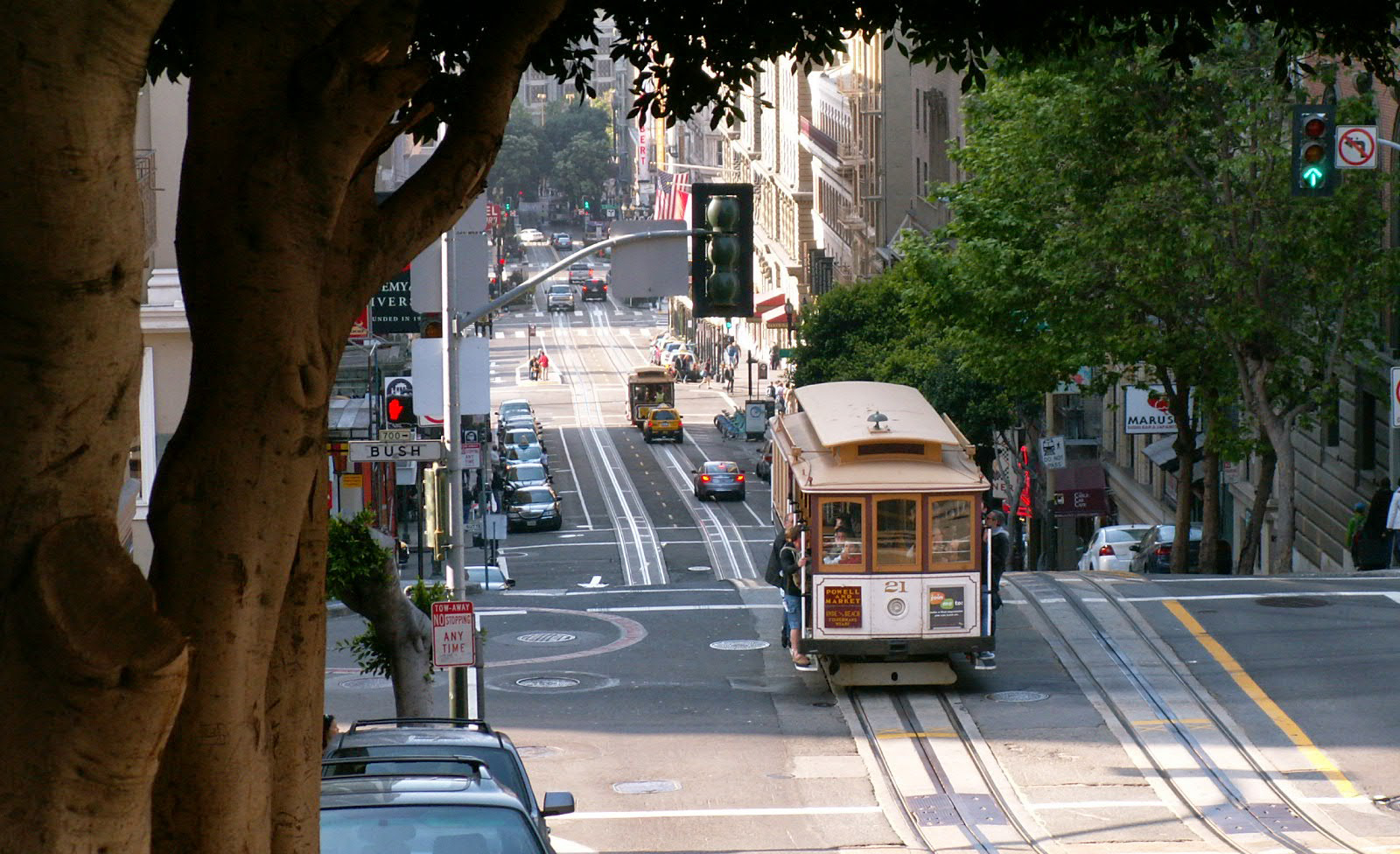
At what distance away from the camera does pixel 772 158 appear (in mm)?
115312

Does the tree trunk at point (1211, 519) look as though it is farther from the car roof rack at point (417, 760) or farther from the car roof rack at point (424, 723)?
the car roof rack at point (417, 760)

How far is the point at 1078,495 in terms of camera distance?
48188 millimetres

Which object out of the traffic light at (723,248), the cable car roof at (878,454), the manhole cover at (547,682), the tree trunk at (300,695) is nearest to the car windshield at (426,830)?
the tree trunk at (300,695)

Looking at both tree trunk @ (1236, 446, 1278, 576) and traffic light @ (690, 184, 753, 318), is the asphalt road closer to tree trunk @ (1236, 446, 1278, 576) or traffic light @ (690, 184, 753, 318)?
traffic light @ (690, 184, 753, 318)

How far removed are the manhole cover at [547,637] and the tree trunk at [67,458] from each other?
755 inches

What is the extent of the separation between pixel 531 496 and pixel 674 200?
422 inches

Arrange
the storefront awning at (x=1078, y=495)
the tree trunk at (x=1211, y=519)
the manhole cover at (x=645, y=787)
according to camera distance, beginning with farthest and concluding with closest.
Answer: the storefront awning at (x=1078, y=495)
the tree trunk at (x=1211, y=519)
the manhole cover at (x=645, y=787)

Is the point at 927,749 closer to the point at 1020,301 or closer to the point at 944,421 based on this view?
the point at 944,421

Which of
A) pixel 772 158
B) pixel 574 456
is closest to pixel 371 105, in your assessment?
pixel 574 456

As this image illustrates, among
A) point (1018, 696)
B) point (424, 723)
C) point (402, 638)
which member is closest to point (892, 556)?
point (1018, 696)

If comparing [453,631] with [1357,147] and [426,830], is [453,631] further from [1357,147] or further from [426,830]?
[1357,147]

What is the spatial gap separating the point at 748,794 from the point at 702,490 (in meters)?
51.9

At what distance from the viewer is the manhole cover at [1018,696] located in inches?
760

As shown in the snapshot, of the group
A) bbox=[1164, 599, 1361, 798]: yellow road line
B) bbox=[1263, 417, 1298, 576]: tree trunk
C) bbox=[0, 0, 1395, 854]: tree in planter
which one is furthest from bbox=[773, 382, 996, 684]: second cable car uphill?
bbox=[0, 0, 1395, 854]: tree in planter
